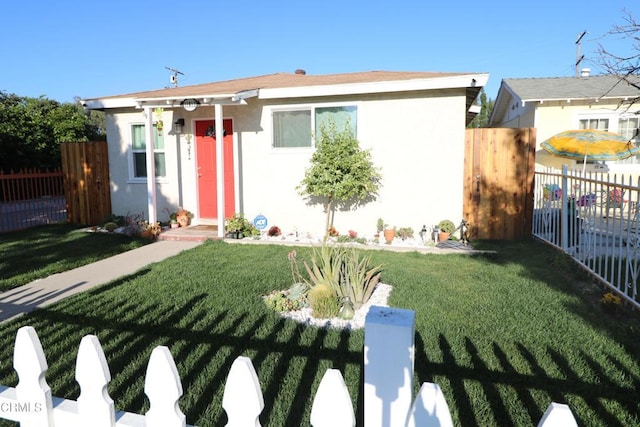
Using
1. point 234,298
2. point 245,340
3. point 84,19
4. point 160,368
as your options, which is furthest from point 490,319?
point 84,19

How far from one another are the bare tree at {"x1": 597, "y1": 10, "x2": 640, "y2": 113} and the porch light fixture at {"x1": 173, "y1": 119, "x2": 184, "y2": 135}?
8332 millimetres

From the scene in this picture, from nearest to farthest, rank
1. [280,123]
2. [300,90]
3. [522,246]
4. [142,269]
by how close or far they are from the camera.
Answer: [142,269] → [522,246] → [300,90] → [280,123]

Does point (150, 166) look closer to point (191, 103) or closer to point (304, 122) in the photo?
point (191, 103)

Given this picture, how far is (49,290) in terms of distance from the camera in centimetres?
534

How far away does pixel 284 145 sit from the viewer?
9.28m

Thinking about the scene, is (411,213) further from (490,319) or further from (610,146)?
(610,146)

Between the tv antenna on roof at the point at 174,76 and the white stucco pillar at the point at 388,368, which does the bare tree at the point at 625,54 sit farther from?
the tv antenna on roof at the point at 174,76

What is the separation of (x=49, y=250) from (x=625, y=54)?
8883 mm

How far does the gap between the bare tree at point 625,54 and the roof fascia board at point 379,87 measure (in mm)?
3997

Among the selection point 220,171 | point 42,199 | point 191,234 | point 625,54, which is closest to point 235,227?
point 191,234

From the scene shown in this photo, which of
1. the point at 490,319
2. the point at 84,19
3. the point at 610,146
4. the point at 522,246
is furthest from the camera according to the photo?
the point at 84,19

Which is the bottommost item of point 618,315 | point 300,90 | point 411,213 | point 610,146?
point 618,315

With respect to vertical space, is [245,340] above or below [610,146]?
below

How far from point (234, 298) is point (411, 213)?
16.0 feet
